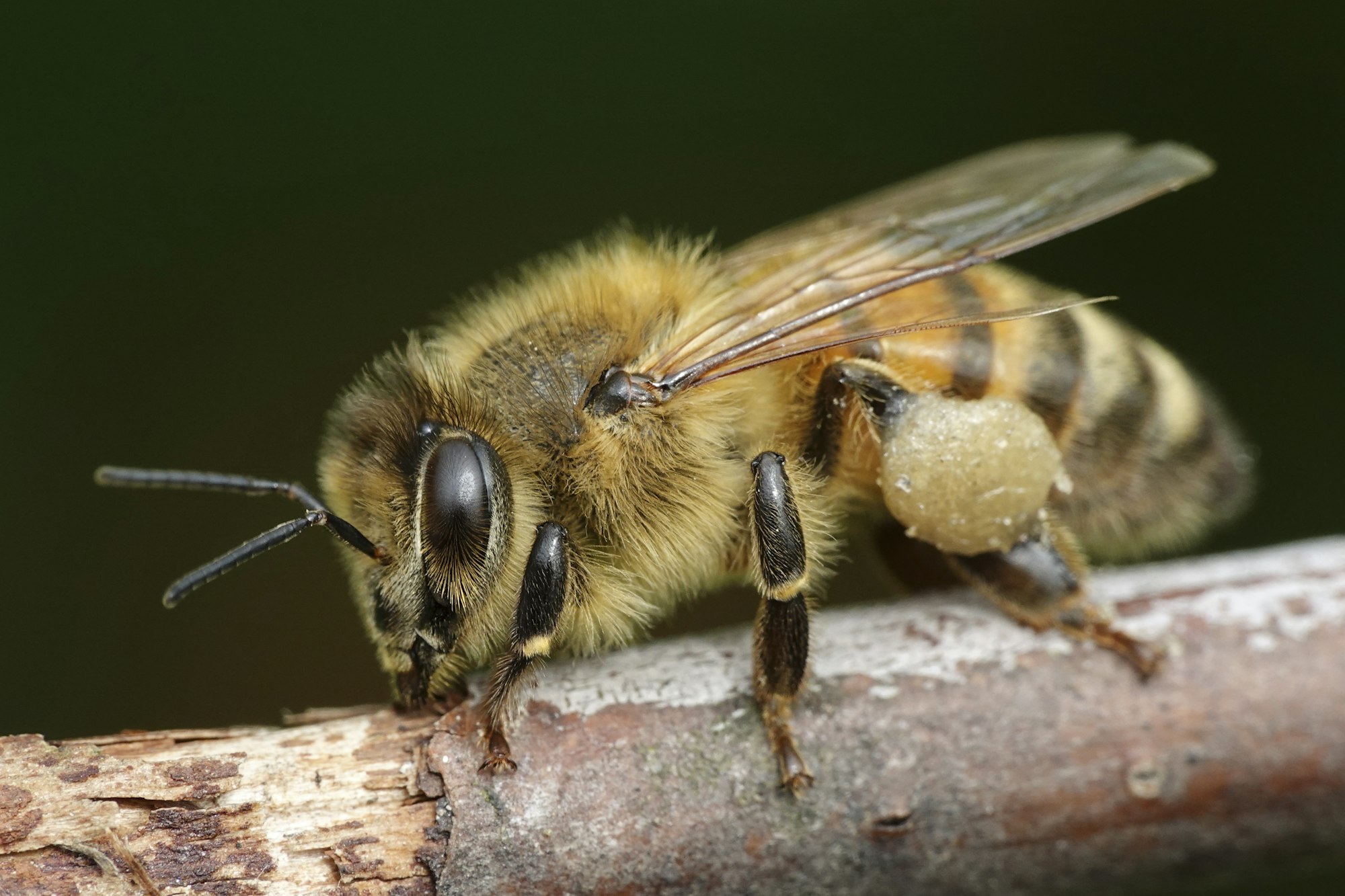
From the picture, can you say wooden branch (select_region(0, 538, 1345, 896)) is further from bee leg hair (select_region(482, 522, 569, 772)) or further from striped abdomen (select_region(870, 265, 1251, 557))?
striped abdomen (select_region(870, 265, 1251, 557))

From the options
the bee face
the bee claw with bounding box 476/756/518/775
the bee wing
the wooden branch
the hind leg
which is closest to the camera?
the wooden branch

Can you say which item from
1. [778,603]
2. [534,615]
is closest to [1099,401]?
[778,603]

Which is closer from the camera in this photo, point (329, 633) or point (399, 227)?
point (329, 633)

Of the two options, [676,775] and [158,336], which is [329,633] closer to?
[158,336]

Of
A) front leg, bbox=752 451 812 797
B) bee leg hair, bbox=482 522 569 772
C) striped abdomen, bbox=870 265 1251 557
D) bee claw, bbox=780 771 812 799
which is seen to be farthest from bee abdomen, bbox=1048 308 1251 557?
bee leg hair, bbox=482 522 569 772

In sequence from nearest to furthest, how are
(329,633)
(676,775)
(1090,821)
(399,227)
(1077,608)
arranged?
(676,775) → (1090,821) → (1077,608) → (329,633) → (399,227)

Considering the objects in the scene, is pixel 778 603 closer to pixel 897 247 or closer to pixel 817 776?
pixel 817 776

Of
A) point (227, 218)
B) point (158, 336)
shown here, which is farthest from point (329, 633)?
point (227, 218)
